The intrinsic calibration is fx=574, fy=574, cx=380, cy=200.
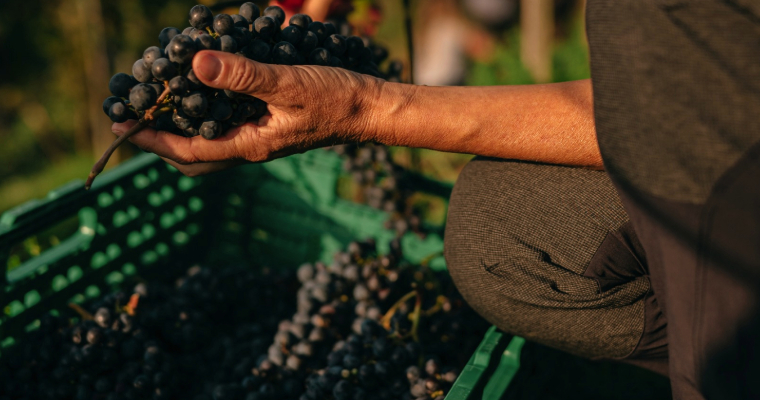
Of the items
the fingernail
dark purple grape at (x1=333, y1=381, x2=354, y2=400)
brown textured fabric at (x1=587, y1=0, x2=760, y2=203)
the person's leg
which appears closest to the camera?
brown textured fabric at (x1=587, y1=0, x2=760, y2=203)

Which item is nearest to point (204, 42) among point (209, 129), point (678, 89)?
point (209, 129)

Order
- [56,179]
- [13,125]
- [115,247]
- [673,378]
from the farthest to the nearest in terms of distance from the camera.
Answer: [13,125], [56,179], [115,247], [673,378]

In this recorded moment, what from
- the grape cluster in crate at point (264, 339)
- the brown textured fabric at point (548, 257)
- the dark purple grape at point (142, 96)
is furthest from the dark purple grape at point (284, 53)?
the grape cluster in crate at point (264, 339)

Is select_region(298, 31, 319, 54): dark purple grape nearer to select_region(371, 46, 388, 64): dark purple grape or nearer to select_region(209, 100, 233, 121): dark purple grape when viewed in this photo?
select_region(209, 100, 233, 121): dark purple grape

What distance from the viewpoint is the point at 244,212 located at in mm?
1852

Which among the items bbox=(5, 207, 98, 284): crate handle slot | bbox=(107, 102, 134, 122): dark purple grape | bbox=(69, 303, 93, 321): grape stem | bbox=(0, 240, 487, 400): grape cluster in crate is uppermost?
bbox=(107, 102, 134, 122): dark purple grape

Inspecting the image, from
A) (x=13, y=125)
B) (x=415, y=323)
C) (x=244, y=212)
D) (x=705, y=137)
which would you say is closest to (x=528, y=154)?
(x=705, y=137)

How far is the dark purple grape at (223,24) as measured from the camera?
913 millimetres

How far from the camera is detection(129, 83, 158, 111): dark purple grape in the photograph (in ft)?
2.84

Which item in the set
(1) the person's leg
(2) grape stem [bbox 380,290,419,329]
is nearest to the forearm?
(1) the person's leg

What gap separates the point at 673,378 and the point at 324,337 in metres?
0.77

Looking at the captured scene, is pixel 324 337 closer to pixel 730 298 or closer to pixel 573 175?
pixel 573 175

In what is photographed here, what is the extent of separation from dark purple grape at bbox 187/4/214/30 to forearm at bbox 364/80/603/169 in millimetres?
304

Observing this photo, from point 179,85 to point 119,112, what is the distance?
4.8 inches
